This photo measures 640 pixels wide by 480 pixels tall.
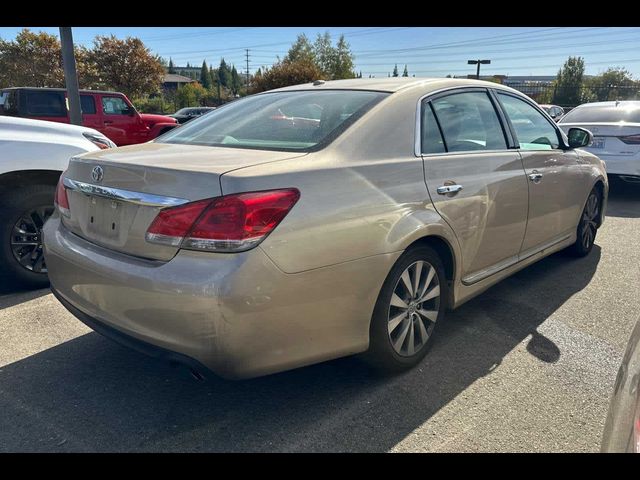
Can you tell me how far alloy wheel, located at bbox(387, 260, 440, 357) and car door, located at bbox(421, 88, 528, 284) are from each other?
12.5 inches

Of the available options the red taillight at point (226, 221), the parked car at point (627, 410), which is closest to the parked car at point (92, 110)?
the red taillight at point (226, 221)

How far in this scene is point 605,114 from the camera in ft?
27.7

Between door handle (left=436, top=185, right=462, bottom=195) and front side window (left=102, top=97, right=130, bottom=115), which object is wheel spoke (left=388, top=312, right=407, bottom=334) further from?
front side window (left=102, top=97, right=130, bottom=115)

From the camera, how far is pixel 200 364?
6.89ft

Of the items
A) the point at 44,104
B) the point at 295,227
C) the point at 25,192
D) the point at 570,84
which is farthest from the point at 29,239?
the point at 570,84

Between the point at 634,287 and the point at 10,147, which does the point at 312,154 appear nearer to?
the point at 10,147

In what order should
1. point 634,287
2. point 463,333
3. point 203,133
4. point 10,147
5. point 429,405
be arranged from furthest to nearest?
point 634,287 → point 10,147 → point 463,333 → point 203,133 → point 429,405

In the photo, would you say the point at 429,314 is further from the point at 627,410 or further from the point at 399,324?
the point at 627,410

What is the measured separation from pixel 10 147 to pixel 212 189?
2.72 metres

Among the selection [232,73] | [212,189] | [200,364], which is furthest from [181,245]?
[232,73]

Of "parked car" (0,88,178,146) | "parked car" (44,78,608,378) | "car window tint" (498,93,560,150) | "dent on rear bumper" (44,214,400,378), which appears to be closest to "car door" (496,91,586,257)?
"car window tint" (498,93,560,150)

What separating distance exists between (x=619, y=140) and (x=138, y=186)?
7.74 meters

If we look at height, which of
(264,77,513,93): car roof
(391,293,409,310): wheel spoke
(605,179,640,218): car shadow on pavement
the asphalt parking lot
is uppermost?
(264,77,513,93): car roof

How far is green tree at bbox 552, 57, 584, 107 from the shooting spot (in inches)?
1833
